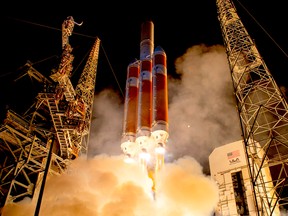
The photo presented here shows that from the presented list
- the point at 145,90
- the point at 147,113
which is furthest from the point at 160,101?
the point at 145,90

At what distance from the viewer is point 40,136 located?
2680 centimetres

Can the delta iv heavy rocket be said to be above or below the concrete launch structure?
above

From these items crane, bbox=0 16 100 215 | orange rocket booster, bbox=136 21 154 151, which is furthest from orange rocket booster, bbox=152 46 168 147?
crane, bbox=0 16 100 215

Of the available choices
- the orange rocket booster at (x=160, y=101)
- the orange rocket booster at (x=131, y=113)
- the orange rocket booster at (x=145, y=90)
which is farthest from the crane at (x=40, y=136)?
the orange rocket booster at (x=160, y=101)

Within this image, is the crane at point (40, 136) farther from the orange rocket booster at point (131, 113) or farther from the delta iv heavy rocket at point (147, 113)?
the delta iv heavy rocket at point (147, 113)

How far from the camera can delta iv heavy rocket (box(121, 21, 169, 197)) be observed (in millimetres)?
25438

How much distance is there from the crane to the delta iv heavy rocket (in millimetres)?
4689

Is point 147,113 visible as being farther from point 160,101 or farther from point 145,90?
point 145,90

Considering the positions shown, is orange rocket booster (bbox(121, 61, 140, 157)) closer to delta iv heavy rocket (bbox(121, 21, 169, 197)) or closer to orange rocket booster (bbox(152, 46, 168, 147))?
delta iv heavy rocket (bbox(121, 21, 169, 197))

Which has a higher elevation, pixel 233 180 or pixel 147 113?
pixel 147 113

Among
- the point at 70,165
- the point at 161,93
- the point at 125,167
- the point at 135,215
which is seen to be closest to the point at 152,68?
the point at 161,93

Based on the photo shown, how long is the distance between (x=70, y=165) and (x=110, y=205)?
758cm

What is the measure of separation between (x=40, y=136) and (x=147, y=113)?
9.86 meters

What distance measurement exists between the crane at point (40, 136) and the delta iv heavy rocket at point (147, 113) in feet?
15.4
